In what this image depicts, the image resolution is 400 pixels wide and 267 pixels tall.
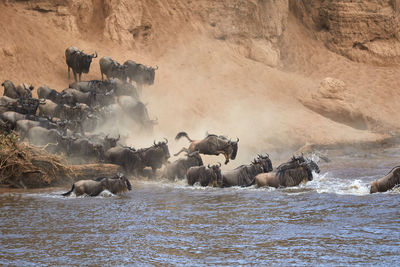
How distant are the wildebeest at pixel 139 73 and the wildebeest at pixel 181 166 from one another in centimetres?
924

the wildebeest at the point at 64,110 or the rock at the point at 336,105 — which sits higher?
the rock at the point at 336,105

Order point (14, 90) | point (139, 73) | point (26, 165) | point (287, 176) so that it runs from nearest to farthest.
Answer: point (287, 176), point (26, 165), point (14, 90), point (139, 73)

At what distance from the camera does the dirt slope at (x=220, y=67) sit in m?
23.4

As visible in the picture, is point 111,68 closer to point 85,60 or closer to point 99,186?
point 85,60

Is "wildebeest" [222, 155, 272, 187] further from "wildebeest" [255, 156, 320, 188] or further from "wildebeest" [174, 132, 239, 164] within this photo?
"wildebeest" [174, 132, 239, 164]

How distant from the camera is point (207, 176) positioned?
1450 cm

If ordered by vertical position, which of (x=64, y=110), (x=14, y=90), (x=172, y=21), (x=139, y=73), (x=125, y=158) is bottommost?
(x=125, y=158)

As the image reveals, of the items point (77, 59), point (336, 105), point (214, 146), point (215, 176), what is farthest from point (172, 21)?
point (215, 176)

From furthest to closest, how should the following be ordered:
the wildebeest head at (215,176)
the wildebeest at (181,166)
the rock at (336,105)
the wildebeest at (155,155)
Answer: the rock at (336,105) → the wildebeest at (155,155) → the wildebeest at (181,166) → the wildebeest head at (215,176)

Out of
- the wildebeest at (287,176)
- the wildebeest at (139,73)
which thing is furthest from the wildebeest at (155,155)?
the wildebeest at (139,73)

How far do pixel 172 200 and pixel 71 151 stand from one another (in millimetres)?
4261

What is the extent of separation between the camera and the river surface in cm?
796

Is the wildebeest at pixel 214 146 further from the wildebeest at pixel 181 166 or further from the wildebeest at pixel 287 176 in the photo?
the wildebeest at pixel 287 176

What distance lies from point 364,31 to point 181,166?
959 inches
